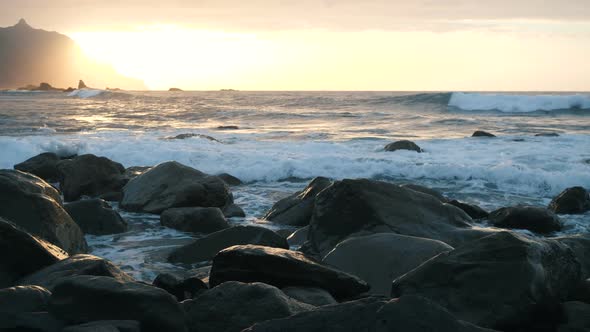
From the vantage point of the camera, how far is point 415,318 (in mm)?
2438

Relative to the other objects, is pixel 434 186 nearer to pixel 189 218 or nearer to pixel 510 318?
pixel 189 218

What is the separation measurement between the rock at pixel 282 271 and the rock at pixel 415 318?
132cm

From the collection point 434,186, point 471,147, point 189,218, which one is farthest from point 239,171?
point 471,147

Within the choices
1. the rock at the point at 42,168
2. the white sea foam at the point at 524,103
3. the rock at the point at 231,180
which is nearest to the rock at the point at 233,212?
the rock at the point at 231,180

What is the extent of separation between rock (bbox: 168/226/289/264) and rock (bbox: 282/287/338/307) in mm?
1607

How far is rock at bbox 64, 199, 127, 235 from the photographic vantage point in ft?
21.6

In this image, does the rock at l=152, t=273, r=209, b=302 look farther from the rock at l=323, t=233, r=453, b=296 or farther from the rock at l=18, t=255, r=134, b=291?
the rock at l=323, t=233, r=453, b=296

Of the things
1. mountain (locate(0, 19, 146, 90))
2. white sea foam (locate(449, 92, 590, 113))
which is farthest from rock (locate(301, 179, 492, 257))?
mountain (locate(0, 19, 146, 90))

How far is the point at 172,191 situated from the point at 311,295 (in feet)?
14.7

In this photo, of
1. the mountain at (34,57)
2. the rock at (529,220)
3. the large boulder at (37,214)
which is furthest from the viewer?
the mountain at (34,57)

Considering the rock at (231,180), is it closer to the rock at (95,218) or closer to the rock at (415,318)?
the rock at (95,218)

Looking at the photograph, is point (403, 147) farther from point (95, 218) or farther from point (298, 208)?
point (95, 218)

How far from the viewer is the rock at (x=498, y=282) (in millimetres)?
3270

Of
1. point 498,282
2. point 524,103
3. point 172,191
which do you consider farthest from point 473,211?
point 524,103
